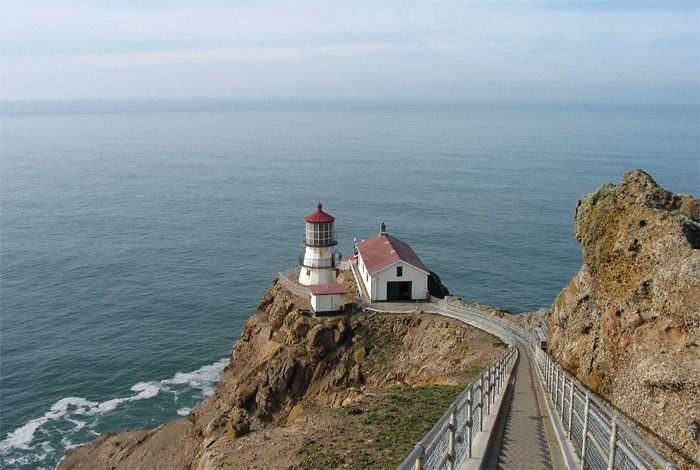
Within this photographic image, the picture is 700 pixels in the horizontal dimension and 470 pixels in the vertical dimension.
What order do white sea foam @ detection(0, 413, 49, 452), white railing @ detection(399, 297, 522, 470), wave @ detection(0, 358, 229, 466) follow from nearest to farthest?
white railing @ detection(399, 297, 522, 470), wave @ detection(0, 358, 229, 466), white sea foam @ detection(0, 413, 49, 452)

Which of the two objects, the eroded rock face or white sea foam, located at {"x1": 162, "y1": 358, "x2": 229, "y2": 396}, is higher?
the eroded rock face

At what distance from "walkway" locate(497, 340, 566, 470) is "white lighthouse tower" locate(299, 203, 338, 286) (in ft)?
71.7

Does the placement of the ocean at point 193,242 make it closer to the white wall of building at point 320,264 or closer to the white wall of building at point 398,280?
the white wall of building at point 320,264

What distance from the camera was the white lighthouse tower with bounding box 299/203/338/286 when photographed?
37562mm

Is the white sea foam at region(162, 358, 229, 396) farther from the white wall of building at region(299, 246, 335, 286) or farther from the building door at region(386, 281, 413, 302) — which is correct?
the building door at region(386, 281, 413, 302)

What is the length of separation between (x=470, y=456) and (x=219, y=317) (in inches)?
1523

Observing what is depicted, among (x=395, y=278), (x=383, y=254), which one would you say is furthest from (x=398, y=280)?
(x=383, y=254)

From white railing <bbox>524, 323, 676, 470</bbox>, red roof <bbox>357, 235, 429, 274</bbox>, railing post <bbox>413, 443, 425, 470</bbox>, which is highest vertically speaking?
railing post <bbox>413, 443, 425, 470</bbox>

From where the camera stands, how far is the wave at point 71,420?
1200 inches

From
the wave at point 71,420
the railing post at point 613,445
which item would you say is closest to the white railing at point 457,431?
the railing post at point 613,445

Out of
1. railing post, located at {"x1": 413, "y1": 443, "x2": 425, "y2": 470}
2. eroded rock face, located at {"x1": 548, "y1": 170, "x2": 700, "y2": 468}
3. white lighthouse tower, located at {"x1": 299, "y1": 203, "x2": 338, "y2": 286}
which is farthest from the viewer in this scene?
white lighthouse tower, located at {"x1": 299, "y1": 203, "x2": 338, "y2": 286}

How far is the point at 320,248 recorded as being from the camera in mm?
37844

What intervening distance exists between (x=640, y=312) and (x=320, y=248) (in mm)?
24851

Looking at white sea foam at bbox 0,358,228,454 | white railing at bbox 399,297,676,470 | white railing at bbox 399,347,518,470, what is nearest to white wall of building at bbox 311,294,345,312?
white sea foam at bbox 0,358,228,454
